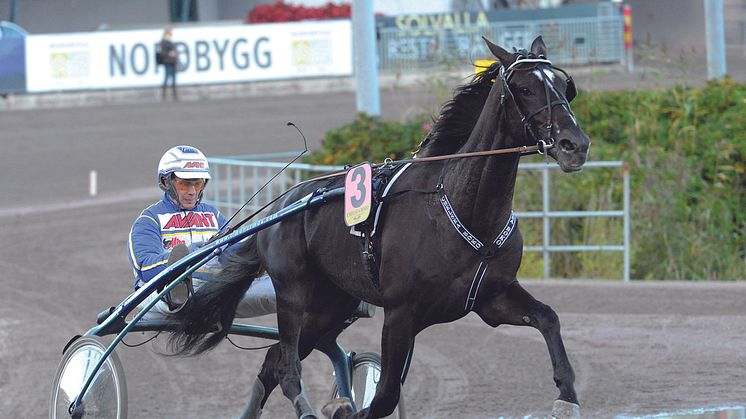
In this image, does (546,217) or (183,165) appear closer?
(183,165)

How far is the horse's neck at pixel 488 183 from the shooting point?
197 inches

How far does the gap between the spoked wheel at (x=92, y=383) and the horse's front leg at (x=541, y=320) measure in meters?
1.86

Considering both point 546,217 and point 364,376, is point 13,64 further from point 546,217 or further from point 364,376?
Result: point 364,376

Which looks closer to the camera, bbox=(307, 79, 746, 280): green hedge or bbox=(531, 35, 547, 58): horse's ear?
bbox=(531, 35, 547, 58): horse's ear

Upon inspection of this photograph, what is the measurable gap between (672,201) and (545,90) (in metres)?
5.93

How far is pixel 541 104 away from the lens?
4.80m

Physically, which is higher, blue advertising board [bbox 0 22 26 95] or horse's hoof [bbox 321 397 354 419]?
blue advertising board [bbox 0 22 26 95]

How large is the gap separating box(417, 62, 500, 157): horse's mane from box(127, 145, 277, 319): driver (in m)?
1.28

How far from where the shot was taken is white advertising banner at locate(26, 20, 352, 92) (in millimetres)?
24156

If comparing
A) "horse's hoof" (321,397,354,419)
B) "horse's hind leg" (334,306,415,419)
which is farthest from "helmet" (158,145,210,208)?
"horse's hind leg" (334,306,415,419)

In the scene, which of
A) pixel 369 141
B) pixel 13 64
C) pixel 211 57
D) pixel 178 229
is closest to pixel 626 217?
pixel 369 141

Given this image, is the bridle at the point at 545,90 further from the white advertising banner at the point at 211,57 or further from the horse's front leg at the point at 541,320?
the white advertising banner at the point at 211,57

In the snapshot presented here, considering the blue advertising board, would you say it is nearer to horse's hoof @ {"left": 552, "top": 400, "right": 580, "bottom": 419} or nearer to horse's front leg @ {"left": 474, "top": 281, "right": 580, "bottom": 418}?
horse's front leg @ {"left": 474, "top": 281, "right": 580, "bottom": 418}

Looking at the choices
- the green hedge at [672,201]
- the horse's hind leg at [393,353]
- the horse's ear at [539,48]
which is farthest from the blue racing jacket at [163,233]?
the green hedge at [672,201]
